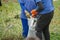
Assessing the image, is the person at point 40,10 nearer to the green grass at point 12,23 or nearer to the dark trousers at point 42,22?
the dark trousers at point 42,22

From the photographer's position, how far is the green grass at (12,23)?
19.2ft

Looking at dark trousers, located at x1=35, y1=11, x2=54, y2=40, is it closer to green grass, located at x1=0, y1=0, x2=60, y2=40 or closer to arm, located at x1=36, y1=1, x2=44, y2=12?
arm, located at x1=36, y1=1, x2=44, y2=12

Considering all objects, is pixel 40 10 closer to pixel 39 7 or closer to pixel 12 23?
pixel 39 7

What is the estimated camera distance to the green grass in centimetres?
585

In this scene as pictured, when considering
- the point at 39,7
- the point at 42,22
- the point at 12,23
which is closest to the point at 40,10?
the point at 39,7

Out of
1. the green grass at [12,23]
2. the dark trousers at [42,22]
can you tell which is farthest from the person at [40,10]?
the green grass at [12,23]

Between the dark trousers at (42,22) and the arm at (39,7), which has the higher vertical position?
the arm at (39,7)

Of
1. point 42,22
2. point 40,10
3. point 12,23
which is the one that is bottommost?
point 12,23

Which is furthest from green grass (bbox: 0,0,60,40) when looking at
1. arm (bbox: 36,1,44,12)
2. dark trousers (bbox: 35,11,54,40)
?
arm (bbox: 36,1,44,12)

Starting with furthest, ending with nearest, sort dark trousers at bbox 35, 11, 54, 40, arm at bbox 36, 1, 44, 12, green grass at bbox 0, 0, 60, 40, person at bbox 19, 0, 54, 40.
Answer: green grass at bbox 0, 0, 60, 40, dark trousers at bbox 35, 11, 54, 40, person at bbox 19, 0, 54, 40, arm at bbox 36, 1, 44, 12

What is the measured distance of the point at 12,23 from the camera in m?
6.80

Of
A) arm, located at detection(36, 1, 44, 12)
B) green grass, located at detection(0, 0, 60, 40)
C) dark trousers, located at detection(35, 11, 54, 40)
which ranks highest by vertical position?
arm, located at detection(36, 1, 44, 12)

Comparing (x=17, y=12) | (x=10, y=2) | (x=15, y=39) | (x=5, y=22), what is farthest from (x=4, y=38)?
(x=10, y=2)

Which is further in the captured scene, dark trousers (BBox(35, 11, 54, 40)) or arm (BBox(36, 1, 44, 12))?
dark trousers (BBox(35, 11, 54, 40))
